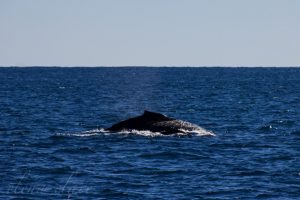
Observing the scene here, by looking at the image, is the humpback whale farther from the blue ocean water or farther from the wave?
the blue ocean water

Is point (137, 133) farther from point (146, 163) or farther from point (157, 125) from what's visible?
point (146, 163)

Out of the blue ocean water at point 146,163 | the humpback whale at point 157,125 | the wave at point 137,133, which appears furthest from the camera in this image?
the humpback whale at point 157,125

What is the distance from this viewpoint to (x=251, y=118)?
2266 inches

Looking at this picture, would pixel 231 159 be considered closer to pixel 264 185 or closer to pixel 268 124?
pixel 264 185

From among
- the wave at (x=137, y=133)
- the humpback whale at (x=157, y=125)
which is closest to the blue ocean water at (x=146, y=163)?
the wave at (x=137, y=133)

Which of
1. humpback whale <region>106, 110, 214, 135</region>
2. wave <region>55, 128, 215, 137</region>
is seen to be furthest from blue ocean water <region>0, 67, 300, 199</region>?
humpback whale <region>106, 110, 214, 135</region>

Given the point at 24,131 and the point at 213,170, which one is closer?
the point at 213,170

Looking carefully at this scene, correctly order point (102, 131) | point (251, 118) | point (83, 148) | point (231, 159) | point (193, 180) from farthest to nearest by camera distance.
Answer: point (251, 118) < point (102, 131) < point (83, 148) < point (231, 159) < point (193, 180)

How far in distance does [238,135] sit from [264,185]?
1683 centimetres

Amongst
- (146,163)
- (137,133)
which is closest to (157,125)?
(137,133)

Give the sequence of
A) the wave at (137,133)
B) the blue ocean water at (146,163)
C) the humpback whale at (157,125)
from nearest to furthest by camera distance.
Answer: the blue ocean water at (146,163) < the wave at (137,133) < the humpback whale at (157,125)

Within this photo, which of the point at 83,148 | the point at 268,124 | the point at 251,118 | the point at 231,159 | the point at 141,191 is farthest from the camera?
the point at 251,118

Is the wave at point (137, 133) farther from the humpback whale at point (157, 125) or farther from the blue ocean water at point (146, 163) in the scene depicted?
the blue ocean water at point (146, 163)

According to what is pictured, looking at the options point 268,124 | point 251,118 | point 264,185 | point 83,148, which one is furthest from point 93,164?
point 251,118
